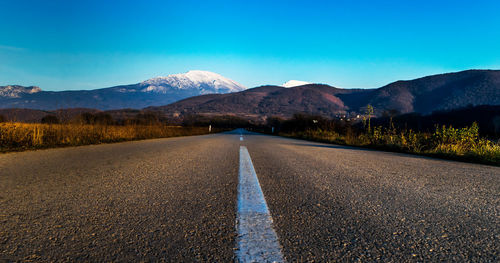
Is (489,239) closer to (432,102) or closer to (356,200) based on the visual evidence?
(356,200)

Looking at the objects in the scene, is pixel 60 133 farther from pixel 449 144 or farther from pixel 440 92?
pixel 440 92

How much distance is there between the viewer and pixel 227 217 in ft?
5.82

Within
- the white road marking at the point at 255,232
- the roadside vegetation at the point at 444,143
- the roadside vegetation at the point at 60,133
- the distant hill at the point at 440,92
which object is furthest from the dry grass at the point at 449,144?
the distant hill at the point at 440,92

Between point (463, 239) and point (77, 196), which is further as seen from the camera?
point (77, 196)

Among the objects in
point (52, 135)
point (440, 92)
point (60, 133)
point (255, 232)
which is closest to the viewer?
point (255, 232)

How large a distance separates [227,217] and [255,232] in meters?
0.33

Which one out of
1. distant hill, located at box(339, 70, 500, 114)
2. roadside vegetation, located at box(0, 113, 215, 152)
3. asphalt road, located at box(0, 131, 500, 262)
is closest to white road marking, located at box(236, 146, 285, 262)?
asphalt road, located at box(0, 131, 500, 262)

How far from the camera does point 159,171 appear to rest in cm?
363

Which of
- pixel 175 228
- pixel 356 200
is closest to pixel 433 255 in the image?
pixel 356 200

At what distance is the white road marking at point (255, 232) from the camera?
1.22 meters

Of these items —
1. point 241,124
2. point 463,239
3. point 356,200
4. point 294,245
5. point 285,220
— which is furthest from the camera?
point 241,124

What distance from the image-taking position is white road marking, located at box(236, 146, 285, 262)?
4.00 ft

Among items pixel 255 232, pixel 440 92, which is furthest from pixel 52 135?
pixel 440 92

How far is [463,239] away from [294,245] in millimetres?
958
